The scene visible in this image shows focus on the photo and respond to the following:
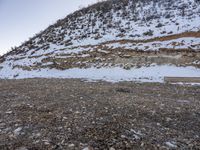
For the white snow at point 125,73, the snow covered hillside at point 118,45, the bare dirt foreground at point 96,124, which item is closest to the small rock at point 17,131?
the bare dirt foreground at point 96,124

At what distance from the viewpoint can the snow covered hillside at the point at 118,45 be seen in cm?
3081

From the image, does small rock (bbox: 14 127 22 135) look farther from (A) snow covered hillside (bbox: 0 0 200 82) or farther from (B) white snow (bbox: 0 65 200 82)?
(A) snow covered hillside (bbox: 0 0 200 82)

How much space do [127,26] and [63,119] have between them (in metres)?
40.3

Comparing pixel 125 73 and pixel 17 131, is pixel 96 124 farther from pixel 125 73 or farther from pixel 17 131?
pixel 125 73

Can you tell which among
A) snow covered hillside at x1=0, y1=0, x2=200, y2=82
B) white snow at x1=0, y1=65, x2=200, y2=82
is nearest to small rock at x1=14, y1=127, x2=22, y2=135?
white snow at x1=0, y1=65, x2=200, y2=82

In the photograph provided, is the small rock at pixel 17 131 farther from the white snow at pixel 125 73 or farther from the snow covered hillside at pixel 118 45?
the snow covered hillside at pixel 118 45

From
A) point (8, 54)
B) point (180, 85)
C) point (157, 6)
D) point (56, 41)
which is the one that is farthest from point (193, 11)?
point (8, 54)

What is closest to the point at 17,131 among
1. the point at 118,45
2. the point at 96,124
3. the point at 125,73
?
the point at 96,124

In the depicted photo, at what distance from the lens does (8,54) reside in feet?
183

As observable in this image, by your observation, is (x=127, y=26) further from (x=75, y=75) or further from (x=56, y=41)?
(x=75, y=75)

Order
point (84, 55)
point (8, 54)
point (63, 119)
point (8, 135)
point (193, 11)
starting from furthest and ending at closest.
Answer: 1. point (8, 54)
2. point (193, 11)
3. point (84, 55)
4. point (63, 119)
5. point (8, 135)

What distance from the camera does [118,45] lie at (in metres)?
40.5

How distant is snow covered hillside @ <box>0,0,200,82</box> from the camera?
1213 inches

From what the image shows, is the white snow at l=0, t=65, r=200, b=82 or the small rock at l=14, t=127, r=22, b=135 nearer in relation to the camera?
the small rock at l=14, t=127, r=22, b=135
